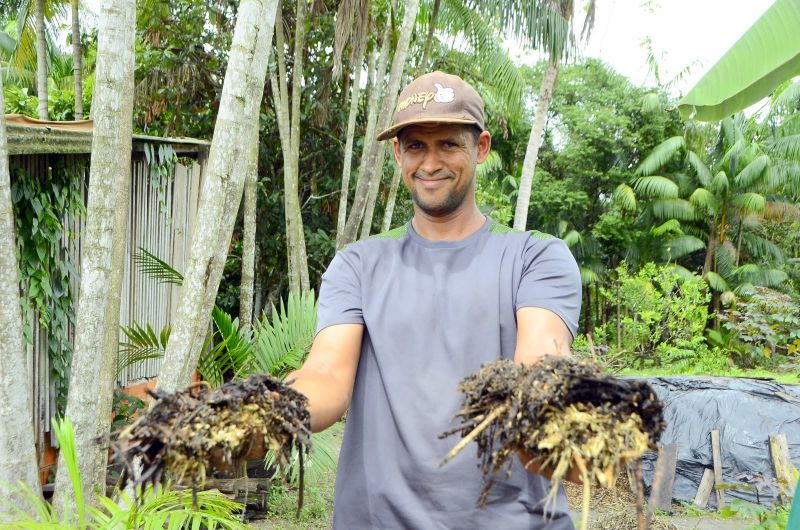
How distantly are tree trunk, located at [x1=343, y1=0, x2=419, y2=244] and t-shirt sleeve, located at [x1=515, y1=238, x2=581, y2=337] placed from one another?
7.41m

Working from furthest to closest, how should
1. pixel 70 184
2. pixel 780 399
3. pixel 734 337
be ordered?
pixel 734 337 → pixel 780 399 → pixel 70 184

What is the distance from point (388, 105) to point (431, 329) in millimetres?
7889

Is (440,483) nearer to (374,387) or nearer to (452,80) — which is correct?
(374,387)

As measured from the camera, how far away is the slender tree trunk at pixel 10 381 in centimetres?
368

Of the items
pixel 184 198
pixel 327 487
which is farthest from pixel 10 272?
pixel 327 487

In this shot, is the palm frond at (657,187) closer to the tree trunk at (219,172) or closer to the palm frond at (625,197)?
the palm frond at (625,197)

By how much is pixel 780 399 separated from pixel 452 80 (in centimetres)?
852

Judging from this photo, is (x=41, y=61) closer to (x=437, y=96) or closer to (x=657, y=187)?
(x=437, y=96)

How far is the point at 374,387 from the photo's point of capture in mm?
2086

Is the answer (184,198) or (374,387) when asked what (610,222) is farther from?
(374,387)

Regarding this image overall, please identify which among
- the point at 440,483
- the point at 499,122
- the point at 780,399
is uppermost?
the point at 499,122

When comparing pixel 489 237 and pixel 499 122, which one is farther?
pixel 499 122

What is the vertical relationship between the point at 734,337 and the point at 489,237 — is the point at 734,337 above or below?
below

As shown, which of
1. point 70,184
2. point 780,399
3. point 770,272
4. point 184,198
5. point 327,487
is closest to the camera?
point 70,184
